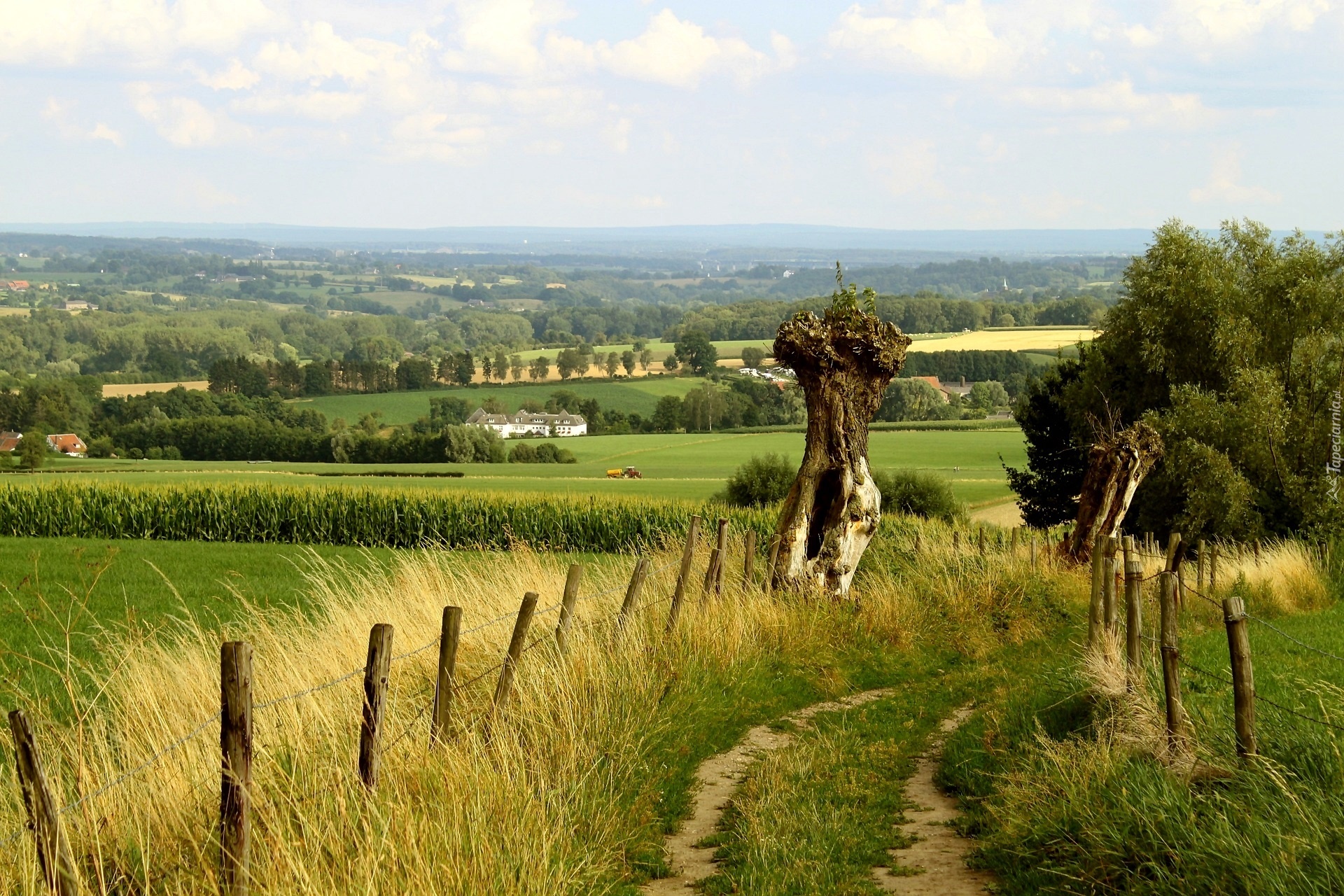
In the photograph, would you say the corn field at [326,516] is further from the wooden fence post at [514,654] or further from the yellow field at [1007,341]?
the yellow field at [1007,341]

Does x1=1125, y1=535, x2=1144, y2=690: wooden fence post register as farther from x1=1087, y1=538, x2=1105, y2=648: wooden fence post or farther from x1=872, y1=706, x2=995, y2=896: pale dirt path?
x1=1087, y1=538, x2=1105, y2=648: wooden fence post

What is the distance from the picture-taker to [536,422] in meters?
112

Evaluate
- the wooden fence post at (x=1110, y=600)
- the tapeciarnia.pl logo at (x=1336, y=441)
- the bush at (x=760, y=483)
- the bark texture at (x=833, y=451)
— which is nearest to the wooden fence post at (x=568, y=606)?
the wooden fence post at (x=1110, y=600)

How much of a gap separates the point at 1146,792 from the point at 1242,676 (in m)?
0.76

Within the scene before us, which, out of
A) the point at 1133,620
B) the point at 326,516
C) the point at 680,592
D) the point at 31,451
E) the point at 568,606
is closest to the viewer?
the point at 1133,620

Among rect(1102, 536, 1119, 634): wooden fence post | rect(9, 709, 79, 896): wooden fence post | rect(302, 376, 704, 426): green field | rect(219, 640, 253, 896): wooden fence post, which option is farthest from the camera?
rect(302, 376, 704, 426): green field

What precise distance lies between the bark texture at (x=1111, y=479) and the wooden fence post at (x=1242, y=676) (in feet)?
42.6

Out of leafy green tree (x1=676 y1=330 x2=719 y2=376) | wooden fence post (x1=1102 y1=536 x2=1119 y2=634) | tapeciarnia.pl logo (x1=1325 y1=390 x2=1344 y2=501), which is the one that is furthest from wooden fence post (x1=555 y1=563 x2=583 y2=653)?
leafy green tree (x1=676 y1=330 x2=719 y2=376)

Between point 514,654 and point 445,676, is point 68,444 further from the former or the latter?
point 445,676

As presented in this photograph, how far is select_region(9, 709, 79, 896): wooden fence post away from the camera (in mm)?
3820

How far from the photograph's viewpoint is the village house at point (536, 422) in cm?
10919

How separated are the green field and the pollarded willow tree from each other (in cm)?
9624

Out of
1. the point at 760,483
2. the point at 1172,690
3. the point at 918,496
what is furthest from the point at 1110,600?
the point at 760,483

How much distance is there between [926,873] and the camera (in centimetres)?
654
